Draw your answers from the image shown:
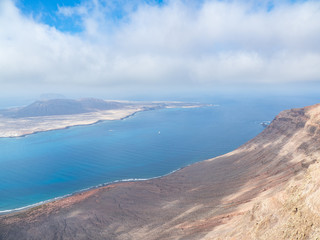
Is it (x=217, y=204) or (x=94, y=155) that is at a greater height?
(x=217, y=204)

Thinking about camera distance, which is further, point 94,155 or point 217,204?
point 94,155

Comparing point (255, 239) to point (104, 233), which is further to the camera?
point (104, 233)

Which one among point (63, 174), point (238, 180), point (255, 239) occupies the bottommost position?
point (63, 174)

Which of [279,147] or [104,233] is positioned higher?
[279,147]

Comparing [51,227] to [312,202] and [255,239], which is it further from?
[312,202]

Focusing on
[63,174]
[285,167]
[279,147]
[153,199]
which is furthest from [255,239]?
[63,174]
